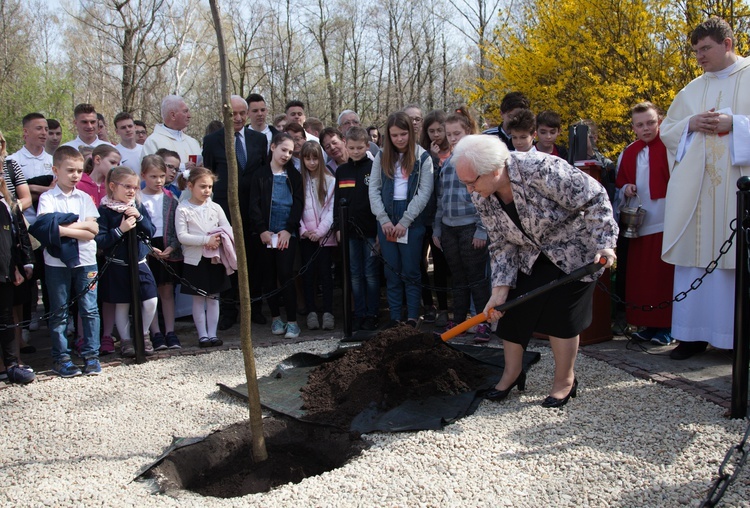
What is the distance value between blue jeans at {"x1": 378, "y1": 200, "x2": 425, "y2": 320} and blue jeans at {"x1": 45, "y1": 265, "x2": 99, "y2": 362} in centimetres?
265

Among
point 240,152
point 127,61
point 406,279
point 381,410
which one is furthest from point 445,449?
point 127,61

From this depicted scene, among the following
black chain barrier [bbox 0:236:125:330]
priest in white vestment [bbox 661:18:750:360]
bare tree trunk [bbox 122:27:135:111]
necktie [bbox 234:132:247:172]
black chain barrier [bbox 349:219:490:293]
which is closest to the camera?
priest in white vestment [bbox 661:18:750:360]

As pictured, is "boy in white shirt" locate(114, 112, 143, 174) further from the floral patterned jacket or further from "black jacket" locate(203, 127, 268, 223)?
the floral patterned jacket

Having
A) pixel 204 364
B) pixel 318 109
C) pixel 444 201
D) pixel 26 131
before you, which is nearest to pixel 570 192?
pixel 444 201

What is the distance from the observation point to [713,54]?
5250 mm

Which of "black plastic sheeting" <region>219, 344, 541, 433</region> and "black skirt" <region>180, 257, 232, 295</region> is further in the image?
"black skirt" <region>180, 257, 232, 295</region>

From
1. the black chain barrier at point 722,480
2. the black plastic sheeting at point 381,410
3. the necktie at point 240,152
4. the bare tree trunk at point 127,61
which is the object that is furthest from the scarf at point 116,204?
the bare tree trunk at point 127,61

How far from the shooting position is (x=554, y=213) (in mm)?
4023

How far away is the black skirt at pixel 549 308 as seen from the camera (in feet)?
13.8

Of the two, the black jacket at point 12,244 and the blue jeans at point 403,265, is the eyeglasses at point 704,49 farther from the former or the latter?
the black jacket at point 12,244

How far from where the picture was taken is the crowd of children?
5516 mm

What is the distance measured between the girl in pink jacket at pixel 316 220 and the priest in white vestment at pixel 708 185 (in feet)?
10.7

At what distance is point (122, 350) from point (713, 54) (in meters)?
5.62

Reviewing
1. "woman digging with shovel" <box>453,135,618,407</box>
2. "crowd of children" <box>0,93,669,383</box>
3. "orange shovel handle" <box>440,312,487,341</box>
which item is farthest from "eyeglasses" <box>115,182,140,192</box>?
"woman digging with shovel" <box>453,135,618,407</box>
